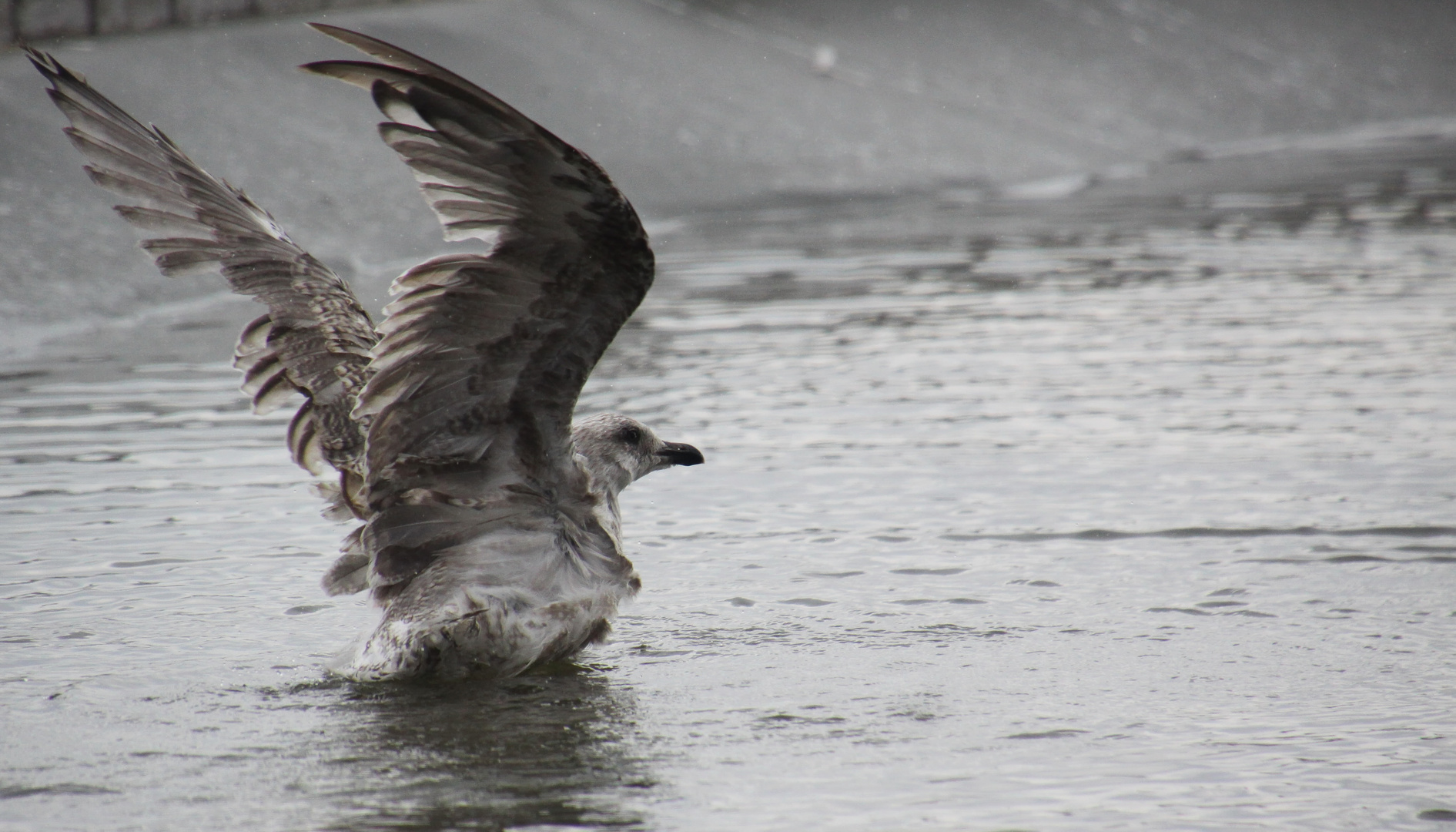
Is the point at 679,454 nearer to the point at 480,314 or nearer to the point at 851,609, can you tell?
the point at 851,609

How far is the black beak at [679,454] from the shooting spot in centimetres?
644

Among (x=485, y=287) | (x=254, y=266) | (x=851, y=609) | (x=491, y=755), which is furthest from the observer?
(x=254, y=266)

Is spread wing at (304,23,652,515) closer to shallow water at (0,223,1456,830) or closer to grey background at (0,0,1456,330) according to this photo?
shallow water at (0,223,1456,830)

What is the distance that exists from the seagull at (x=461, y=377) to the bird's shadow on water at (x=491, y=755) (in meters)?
0.19

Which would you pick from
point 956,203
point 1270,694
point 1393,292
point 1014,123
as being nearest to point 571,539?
point 1270,694

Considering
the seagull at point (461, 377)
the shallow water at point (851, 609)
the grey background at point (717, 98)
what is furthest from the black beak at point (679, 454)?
the grey background at point (717, 98)

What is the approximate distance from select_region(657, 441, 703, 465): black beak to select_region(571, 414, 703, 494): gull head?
0.02 m

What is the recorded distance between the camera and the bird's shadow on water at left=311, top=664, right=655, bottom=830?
4.24 meters

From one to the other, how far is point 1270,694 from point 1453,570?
1572 millimetres

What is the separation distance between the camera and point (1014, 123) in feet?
88.2

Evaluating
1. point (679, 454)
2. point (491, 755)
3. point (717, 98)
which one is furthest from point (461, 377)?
point (717, 98)

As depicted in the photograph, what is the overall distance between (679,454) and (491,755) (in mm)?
1953

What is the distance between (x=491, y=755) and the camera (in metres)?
4.70

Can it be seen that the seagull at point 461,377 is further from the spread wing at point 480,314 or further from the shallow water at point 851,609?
the shallow water at point 851,609
